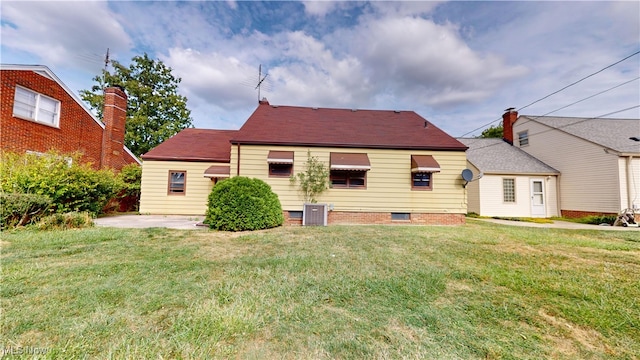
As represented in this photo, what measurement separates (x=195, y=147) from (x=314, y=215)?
29.0 ft

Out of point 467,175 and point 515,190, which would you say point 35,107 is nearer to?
point 467,175

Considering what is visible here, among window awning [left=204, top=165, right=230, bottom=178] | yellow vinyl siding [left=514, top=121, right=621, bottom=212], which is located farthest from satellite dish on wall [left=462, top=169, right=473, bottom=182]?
window awning [left=204, top=165, right=230, bottom=178]

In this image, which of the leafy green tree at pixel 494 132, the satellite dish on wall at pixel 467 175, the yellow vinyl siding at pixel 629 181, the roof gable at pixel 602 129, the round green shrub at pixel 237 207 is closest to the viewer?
the round green shrub at pixel 237 207

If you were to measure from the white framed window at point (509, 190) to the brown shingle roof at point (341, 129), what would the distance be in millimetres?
7069

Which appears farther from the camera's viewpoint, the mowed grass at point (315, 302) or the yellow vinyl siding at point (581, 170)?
the yellow vinyl siding at point (581, 170)

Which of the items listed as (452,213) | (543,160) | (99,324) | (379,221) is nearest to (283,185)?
(379,221)

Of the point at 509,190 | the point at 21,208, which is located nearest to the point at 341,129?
the point at 21,208

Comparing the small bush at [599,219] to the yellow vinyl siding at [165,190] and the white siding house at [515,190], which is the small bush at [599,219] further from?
the yellow vinyl siding at [165,190]

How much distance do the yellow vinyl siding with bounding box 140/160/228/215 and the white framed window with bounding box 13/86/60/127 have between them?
14.8 ft

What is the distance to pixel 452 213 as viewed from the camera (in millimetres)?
11273

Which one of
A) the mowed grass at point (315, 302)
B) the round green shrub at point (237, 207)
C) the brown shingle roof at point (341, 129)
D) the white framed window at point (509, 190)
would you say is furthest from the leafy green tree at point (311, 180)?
the white framed window at point (509, 190)

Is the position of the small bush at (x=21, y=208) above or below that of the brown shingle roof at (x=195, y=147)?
below

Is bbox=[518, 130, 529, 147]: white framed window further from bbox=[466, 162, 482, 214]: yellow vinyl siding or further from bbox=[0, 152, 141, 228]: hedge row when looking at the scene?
bbox=[0, 152, 141, 228]: hedge row

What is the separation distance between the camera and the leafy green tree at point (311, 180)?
11000mm
